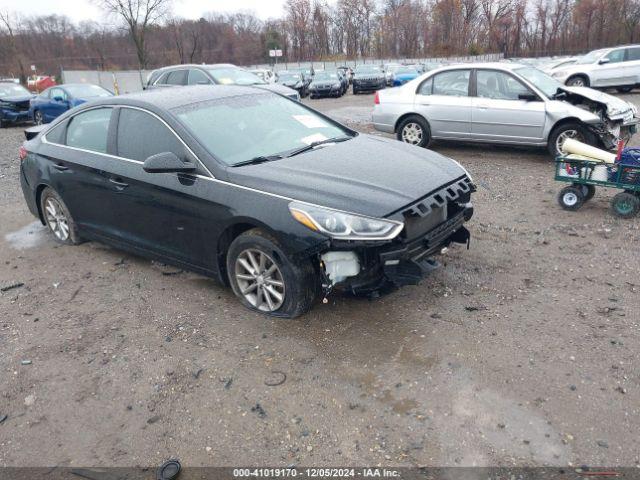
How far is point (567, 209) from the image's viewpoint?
6.03 metres

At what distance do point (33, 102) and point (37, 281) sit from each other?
14.4 m

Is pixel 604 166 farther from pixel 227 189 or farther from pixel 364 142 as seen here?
pixel 227 189

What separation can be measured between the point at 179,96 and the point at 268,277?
197 centimetres

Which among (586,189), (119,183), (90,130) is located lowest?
(586,189)

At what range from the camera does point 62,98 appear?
1543 cm

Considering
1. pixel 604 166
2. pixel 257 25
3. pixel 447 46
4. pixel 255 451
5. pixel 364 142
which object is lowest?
pixel 255 451

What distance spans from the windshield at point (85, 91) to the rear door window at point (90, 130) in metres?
11.2

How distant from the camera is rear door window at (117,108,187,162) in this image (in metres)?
4.17

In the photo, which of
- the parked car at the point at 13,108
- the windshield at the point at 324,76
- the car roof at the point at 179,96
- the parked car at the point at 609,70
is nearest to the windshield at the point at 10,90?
the parked car at the point at 13,108

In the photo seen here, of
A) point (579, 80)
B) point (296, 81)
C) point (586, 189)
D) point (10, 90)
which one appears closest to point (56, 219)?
point (586, 189)

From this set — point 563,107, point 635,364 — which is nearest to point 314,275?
point 635,364

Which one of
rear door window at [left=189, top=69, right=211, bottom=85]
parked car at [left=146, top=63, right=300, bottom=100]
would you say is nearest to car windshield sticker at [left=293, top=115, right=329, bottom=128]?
parked car at [left=146, top=63, right=300, bottom=100]

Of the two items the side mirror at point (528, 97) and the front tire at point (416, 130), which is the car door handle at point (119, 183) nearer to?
the front tire at point (416, 130)

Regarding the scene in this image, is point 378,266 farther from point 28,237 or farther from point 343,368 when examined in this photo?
point 28,237
